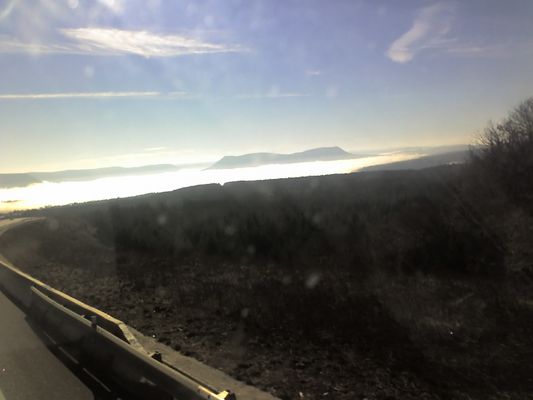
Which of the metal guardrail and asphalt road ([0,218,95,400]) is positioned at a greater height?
the metal guardrail

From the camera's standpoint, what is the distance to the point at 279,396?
19.2ft

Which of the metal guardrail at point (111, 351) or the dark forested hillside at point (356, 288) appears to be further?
the dark forested hillside at point (356, 288)

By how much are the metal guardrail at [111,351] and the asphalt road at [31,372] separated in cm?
27

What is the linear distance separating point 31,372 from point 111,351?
1.30 m

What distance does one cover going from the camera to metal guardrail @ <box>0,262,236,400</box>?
434 centimetres

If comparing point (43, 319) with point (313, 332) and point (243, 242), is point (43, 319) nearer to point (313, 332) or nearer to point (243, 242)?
point (313, 332)

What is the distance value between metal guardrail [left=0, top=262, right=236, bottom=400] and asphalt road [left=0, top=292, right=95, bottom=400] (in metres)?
0.27

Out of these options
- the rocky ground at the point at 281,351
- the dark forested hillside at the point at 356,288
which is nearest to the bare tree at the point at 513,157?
the dark forested hillside at the point at 356,288

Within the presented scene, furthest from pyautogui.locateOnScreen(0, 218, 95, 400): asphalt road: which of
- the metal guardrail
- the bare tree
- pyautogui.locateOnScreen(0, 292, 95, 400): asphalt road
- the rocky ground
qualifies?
the bare tree

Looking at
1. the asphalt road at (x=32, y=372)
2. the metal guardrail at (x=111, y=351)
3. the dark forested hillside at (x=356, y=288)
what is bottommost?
the dark forested hillside at (x=356, y=288)

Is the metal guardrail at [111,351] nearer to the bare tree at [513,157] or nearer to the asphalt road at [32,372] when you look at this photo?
the asphalt road at [32,372]

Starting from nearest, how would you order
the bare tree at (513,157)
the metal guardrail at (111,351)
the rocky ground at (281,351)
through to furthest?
the metal guardrail at (111,351), the rocky ground at (281,351), the bare tree at (513,157)

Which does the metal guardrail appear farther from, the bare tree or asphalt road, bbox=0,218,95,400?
the bare tree

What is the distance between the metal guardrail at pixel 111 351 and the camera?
4.34 m
